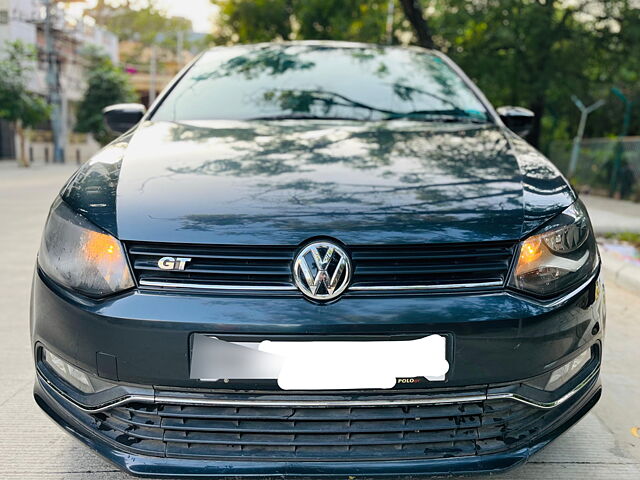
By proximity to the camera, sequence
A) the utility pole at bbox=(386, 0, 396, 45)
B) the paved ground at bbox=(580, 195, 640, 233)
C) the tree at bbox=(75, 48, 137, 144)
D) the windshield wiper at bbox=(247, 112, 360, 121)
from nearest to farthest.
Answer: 1. the windshield wiper at bbox=(247, 112, 360, 121)
2. the paved ground at bbox=(580, 195, 640, 233)
3. the utility pole at bbox=(386, 0, 396, 45)
4. the tree at bbox=(75, 48, 137, 144)

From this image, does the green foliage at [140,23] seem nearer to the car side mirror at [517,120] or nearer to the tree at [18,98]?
the tree at [18,98]

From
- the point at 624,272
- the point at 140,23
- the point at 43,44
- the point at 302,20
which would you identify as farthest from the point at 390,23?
the point at 140,23

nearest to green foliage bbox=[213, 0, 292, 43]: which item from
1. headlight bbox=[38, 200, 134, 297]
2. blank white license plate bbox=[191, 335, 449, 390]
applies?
headlight bbox=[38, 200, 134, 297]

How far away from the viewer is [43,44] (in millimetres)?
35750

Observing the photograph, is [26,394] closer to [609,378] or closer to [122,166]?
[122,166]

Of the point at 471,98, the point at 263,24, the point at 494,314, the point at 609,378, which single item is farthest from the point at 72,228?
the point at 263,24

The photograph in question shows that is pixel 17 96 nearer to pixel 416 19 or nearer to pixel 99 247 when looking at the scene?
pixel 416 19

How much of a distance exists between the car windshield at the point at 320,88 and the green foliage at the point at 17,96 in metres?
23.8

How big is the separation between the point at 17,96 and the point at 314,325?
86.3 feet

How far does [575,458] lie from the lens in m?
2.14

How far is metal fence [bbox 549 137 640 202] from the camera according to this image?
12.6 meters

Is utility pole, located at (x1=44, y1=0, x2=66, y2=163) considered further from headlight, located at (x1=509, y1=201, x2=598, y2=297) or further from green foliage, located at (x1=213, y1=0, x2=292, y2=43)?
headlight, located at (x1=509, y1=201, x2=598, y2=297)

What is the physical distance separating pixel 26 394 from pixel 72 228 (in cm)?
116

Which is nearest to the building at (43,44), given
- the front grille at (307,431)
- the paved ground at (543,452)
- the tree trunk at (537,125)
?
the tree trunk at (537,125)
